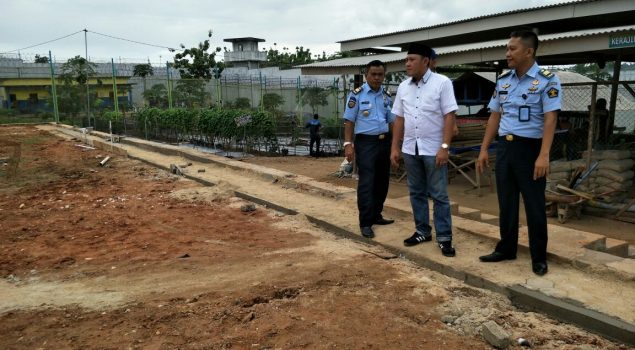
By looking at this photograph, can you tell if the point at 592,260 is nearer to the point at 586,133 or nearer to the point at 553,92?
the point at 553,92

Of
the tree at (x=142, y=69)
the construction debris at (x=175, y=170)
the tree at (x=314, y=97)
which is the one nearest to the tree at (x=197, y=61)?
the tree at (x=142, y=69)

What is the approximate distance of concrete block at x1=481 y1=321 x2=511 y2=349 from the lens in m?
2.75

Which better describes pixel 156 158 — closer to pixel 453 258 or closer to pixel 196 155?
pixel 196 155

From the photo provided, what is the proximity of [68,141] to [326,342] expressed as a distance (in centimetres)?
1682

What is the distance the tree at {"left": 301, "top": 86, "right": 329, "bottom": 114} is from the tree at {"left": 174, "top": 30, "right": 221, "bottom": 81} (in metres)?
11.5

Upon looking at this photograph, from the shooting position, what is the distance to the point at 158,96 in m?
22.4

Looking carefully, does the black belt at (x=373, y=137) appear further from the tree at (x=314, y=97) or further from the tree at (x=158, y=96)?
the tree at (x=158, y=96)

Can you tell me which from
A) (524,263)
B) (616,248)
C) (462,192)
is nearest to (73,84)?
(462,192)

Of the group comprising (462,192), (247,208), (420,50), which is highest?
(420,50)

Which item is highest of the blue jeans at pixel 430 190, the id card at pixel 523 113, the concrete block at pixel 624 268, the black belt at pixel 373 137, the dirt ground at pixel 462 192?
the id card at pixel 523 113

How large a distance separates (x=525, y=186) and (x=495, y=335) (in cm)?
135

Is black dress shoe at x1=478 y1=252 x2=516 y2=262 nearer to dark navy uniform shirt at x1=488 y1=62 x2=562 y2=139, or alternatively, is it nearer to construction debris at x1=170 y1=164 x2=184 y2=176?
dark navy uniform shirt at x1=488 y1=62 x2=562 y2=139

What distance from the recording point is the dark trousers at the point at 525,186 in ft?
12.0

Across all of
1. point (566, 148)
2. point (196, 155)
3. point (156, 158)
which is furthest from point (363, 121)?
point (156, 158)
